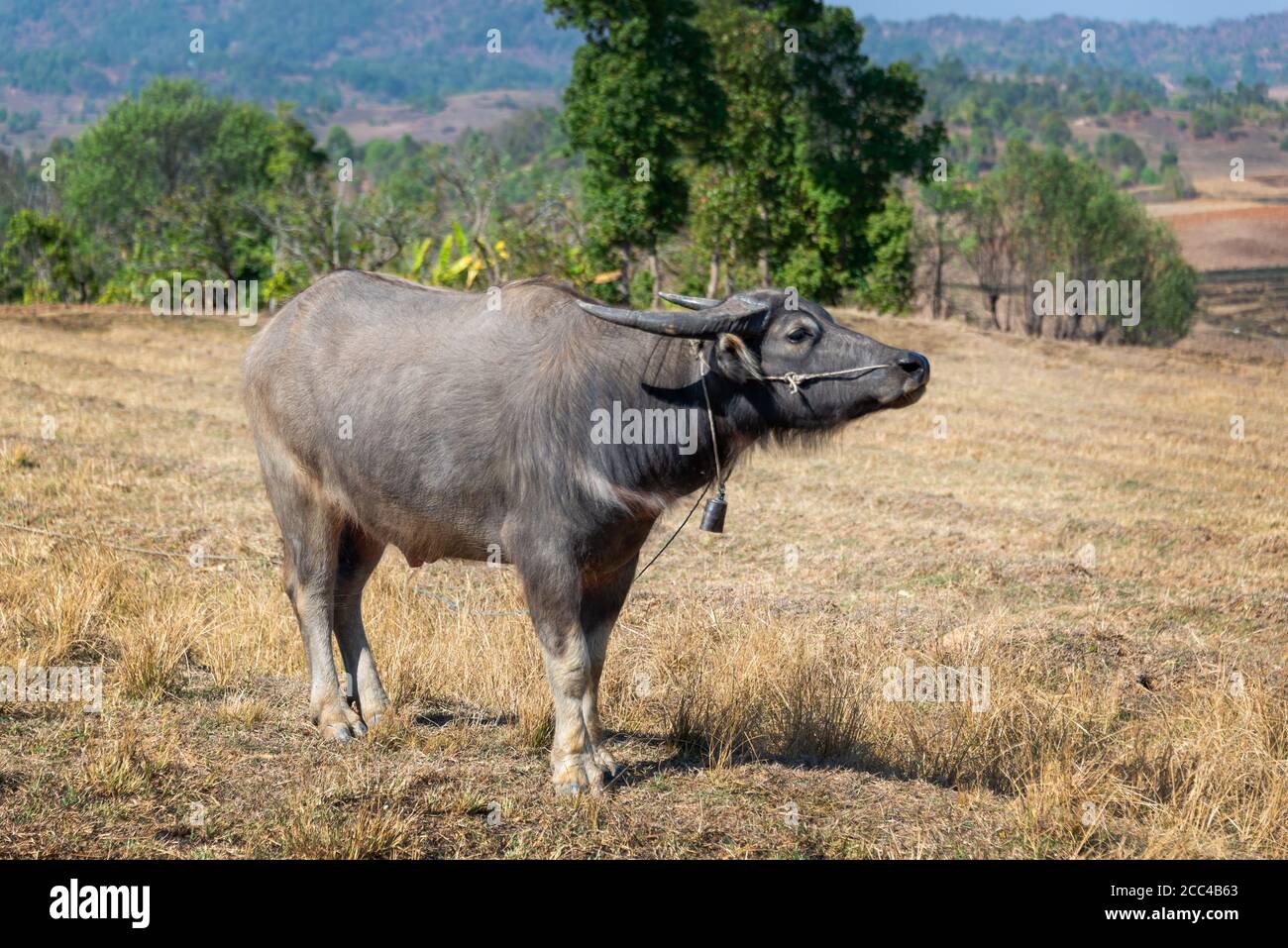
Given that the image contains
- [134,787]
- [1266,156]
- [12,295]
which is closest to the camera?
[134,787]

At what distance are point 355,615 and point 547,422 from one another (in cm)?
160

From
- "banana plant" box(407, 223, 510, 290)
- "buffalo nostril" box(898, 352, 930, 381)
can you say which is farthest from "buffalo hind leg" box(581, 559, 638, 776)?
"banana plant" box(407, 223, 510, 290)

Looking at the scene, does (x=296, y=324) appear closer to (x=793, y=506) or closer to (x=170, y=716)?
(x=170, y=716)

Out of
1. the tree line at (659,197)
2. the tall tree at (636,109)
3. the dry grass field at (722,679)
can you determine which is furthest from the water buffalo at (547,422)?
the tall tree at (636,109)

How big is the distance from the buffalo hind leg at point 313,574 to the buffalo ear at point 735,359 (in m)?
1.98

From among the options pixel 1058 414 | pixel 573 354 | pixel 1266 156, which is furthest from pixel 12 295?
pixel 1266 156

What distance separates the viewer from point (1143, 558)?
34.0ft

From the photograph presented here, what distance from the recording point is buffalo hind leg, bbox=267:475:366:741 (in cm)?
541

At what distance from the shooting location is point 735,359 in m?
4.60

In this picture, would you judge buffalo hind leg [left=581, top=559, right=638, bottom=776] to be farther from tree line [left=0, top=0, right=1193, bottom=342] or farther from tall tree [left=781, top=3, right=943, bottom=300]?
tall tree [left=781, top=3, right=943, bottom=300]

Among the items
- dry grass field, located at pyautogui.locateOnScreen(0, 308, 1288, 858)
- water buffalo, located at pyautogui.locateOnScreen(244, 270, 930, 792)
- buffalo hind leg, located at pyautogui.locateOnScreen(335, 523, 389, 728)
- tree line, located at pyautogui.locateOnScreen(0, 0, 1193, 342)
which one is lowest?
dry grass field, located at pyautogui.locateOnScreen(0, 308, 1288, 858)

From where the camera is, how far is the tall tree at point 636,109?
27734 millimetres

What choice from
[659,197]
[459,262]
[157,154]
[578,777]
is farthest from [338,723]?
[157,154]

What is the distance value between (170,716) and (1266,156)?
17665cm
